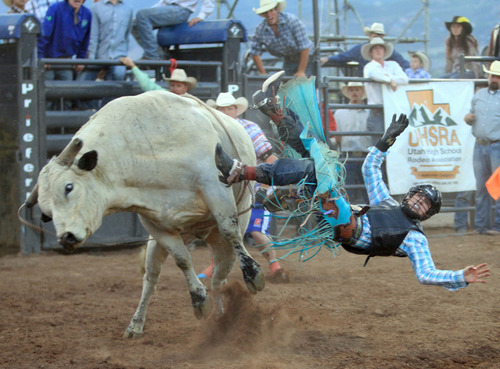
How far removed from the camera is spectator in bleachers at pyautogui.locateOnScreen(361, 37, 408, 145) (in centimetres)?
923

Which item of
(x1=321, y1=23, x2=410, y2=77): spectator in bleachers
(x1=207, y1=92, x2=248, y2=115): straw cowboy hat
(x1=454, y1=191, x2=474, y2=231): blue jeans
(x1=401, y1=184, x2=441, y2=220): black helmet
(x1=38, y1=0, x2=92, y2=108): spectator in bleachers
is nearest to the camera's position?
(x1=401, y1=184, x2=441, y2=220): black helmet

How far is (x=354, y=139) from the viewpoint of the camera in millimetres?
9594

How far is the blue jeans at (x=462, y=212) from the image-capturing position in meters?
9.88

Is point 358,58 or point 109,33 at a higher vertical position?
point 109,33

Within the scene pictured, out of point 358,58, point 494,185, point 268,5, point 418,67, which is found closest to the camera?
point 494,185

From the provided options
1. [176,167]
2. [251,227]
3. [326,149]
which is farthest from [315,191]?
[251,227]

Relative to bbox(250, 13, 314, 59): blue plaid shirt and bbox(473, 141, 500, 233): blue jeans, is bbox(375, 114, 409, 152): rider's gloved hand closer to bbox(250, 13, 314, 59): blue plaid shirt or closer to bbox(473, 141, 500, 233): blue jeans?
bbox(250, 13, 314, 59): blue plaid shirt

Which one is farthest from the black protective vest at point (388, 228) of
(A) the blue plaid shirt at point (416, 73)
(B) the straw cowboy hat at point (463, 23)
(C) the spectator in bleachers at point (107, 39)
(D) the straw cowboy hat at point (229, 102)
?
(B) the straw cowboy hat at point (463, 23)

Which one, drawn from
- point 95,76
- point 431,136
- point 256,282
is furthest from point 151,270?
point 431,136

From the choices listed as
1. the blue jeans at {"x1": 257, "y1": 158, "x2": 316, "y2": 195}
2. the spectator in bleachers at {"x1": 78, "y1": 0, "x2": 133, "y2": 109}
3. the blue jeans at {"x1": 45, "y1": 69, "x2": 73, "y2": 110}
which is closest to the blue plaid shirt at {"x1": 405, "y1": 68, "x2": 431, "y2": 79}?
the spectator in bleachers at {"x1": 78, "y1": 0, "x2": 133, "y2": 109}

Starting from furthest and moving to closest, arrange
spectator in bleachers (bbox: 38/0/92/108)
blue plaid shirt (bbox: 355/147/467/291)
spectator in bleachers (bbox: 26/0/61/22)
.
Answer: spectator in bleachers (bbox: 26/0/61/22) → spectator in bleachers (bbox: 38/0/92/108) → blue plaid shirt (bbox: 355/147/467/291)

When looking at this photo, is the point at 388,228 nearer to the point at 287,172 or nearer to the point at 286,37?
the point at 287,172

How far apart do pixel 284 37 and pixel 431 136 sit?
232 centimetres

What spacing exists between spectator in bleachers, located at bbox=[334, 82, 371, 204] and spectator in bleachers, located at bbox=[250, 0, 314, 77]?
2.56 ft
